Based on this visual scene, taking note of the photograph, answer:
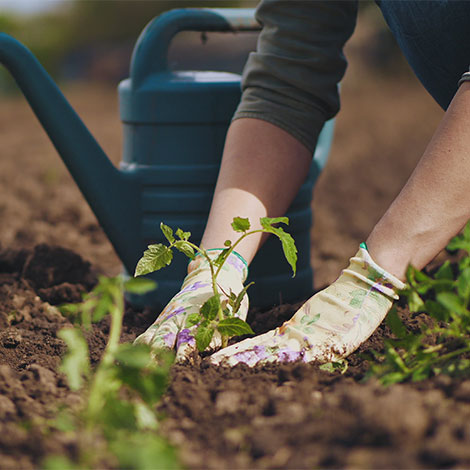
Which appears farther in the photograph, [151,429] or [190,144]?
[190,144]

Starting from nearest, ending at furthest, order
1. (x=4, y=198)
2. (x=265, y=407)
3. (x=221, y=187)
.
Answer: (x=265, y=407)
(x=221, y=187)
(x=4, y=198)

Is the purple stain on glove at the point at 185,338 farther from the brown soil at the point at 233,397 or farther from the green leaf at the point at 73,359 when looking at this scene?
the green leaf at the point at 73,359

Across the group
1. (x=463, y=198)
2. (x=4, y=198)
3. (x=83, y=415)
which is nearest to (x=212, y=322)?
(x=83, y=415)

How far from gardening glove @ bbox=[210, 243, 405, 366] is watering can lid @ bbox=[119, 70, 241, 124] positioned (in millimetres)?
783

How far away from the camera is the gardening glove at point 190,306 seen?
1.36 meters

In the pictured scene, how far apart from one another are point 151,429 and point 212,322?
0.40m

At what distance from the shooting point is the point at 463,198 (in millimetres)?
1291

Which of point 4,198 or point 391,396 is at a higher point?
point 391,396

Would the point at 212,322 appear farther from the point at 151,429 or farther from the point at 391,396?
the point at 391,396

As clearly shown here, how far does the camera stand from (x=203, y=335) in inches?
51.1

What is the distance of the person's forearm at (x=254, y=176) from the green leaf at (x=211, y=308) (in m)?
0.34

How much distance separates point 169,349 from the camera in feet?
4.44

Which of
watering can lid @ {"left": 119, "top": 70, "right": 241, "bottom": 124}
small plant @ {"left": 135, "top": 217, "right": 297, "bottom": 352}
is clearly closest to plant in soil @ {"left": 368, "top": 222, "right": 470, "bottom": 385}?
small plant @ {"left": 135, "top": 217, "right": 297, "bottom": 352}

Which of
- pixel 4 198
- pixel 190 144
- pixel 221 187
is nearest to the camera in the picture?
pixel 221 187
